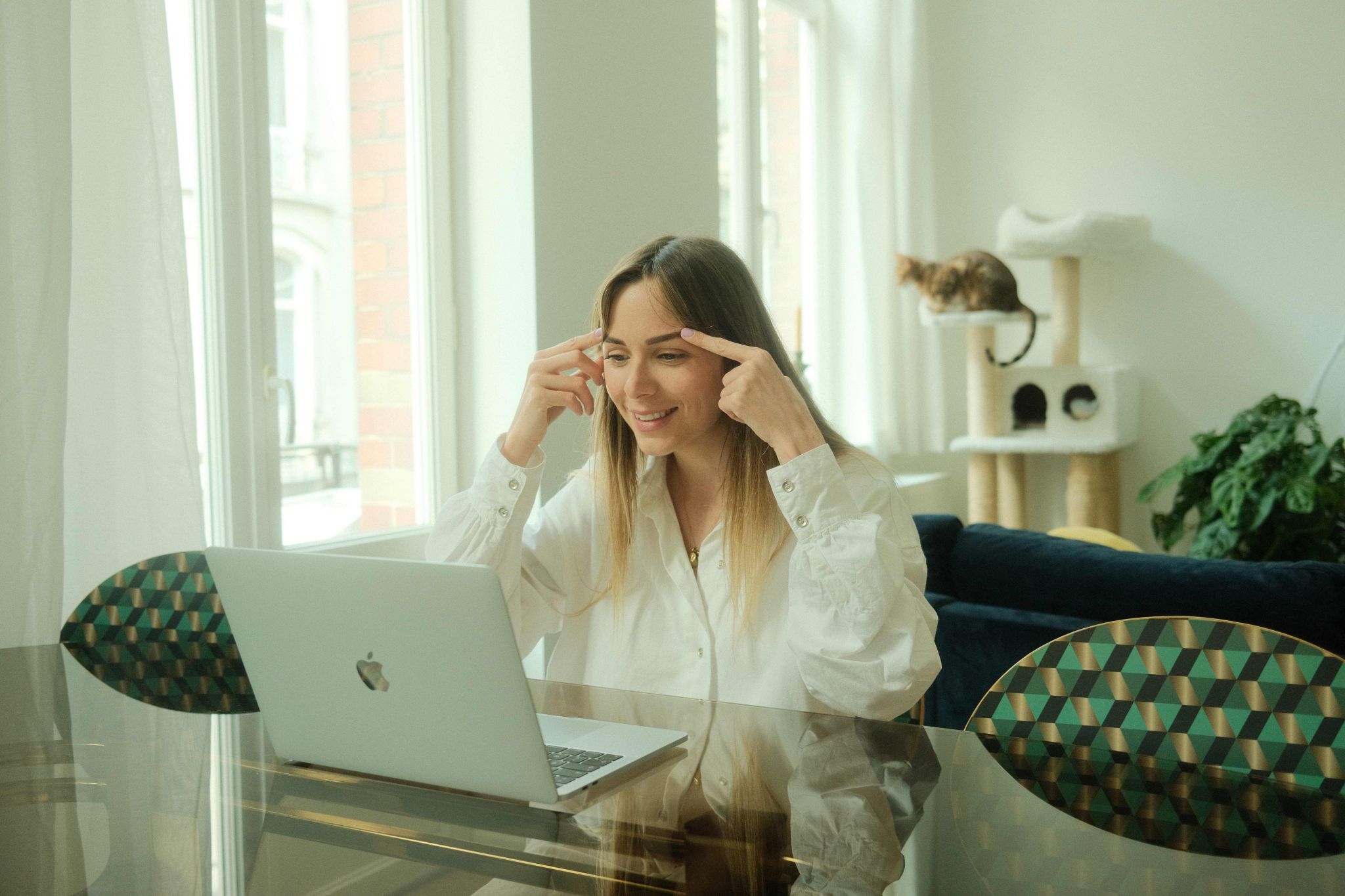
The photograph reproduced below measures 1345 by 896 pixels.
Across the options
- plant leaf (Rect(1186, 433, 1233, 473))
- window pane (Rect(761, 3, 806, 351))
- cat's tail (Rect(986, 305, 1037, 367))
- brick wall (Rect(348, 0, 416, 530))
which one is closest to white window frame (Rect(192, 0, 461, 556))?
brick wall (Rect(348, 0, 416, 530))

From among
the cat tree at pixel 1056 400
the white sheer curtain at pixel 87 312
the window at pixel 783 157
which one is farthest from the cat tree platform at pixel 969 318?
the white sheer curtain at pixel 87 312

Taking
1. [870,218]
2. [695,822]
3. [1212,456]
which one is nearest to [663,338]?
[695,822]

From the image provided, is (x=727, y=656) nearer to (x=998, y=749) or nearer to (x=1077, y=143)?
(x=998, y=749)

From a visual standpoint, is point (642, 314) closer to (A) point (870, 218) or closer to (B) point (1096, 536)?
(B) point (1096, 536)

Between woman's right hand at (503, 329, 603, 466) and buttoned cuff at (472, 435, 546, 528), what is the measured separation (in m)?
0.02

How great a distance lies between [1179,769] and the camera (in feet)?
3.20

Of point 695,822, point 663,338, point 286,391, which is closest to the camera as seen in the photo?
point 695,822

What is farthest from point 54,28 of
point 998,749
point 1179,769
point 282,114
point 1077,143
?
point 1077,143

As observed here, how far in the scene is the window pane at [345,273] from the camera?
2498 millimetres

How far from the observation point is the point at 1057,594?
6.68 ft

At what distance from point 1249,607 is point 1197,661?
3.13ft

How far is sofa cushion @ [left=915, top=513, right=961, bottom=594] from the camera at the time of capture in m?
2.20

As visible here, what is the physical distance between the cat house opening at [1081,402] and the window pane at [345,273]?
2.96m

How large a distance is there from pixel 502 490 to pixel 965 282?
3.48 m
